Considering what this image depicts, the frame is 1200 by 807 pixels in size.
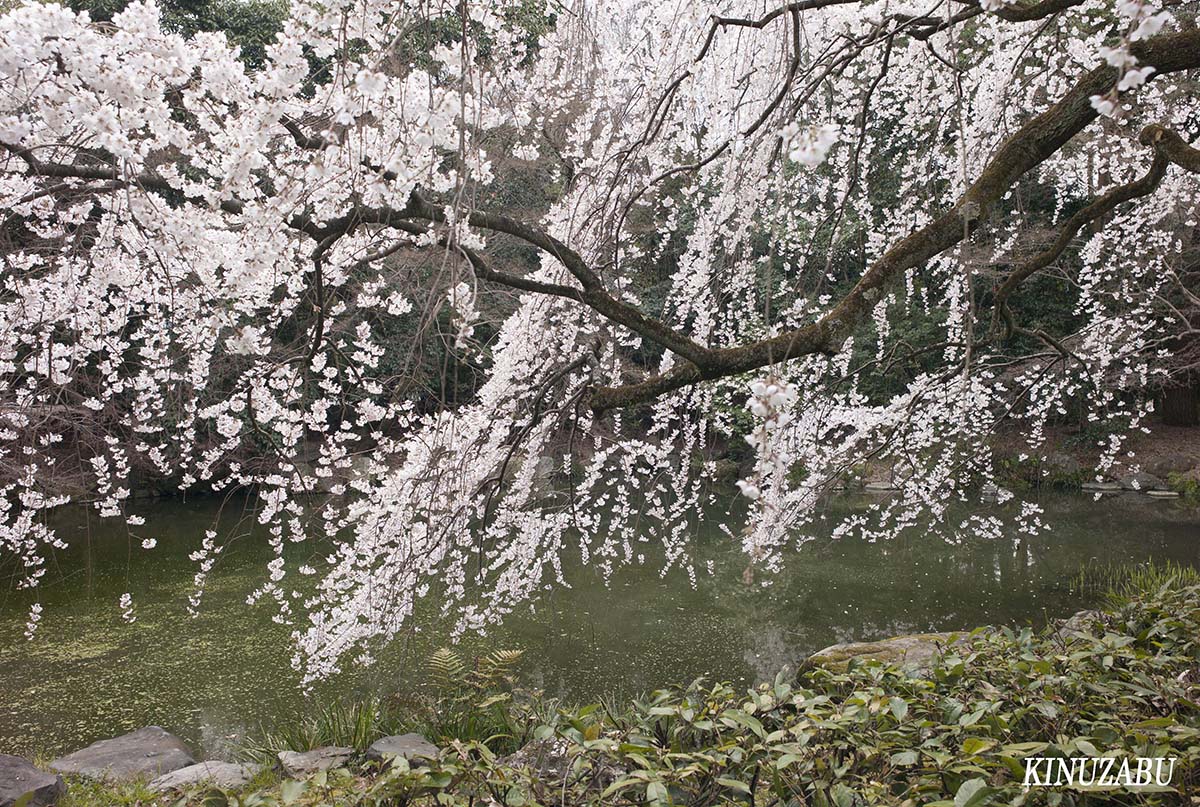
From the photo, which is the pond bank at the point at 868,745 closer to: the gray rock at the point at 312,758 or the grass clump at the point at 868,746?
the grass clump at the point at 868,746

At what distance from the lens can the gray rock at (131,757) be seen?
3150 mm

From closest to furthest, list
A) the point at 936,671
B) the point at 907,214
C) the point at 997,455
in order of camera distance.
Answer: the point at 936,671
the point at 907,214
the point at 997,455

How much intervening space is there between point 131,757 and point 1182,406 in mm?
11932

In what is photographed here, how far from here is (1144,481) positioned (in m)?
9.06

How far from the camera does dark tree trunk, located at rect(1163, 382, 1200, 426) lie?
9.99 metres

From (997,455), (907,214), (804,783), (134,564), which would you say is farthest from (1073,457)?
(134,564)

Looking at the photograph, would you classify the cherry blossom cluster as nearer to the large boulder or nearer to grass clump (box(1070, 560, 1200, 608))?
the large boulder

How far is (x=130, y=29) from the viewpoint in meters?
1.69

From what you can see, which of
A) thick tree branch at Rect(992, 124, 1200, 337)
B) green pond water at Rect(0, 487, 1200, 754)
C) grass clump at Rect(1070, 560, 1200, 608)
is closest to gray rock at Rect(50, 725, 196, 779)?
green pond water at Rect(0, 487, 1200, 754)

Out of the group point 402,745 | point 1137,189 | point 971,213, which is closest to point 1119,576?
point 1137,189

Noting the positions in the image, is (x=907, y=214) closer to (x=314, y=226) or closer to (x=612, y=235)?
(x=612, y=235)

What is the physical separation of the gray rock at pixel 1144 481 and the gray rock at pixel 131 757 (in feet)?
32.2

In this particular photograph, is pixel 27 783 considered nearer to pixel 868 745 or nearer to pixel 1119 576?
pixel 868 745

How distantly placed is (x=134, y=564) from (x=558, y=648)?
14.7ft
